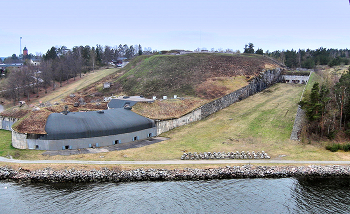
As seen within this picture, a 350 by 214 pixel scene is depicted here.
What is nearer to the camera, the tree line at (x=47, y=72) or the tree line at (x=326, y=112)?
the tree line at (x=326, y=112)

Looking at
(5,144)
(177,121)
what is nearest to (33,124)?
(5,144)

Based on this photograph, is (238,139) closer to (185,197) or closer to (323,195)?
(323,195)

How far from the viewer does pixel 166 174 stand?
1602 inches

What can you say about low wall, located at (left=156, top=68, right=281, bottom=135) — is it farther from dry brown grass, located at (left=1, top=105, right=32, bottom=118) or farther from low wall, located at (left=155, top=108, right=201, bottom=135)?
dry brown grass, located at (left=1, top=105, right=32, bottom=118)

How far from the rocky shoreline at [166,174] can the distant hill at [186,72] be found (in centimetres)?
3941

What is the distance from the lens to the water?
32.5m

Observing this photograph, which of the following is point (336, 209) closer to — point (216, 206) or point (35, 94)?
point (216, 206)

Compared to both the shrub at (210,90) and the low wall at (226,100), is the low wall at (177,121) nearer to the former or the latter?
the low wall at (226,100)

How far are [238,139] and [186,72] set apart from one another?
4426 cm

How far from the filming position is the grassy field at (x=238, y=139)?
4678 centimetres

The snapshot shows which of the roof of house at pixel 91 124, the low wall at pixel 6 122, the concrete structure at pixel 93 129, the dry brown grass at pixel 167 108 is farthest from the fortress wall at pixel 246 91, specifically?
the low wall at pixel 6 122

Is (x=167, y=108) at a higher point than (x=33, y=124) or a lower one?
higher

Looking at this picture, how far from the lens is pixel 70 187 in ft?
124

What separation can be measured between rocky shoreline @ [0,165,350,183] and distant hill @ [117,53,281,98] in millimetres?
39406
